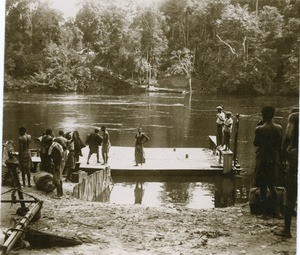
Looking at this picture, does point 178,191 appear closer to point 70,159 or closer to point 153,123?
point 153,123

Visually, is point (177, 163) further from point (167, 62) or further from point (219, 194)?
point (167, 62)

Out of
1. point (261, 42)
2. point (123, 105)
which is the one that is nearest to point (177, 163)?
point (123, 105)

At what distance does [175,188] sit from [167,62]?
222 centimetres

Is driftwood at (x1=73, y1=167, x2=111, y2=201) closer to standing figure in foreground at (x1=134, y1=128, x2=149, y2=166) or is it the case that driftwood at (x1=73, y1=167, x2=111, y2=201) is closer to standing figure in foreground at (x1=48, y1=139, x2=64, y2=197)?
standing figure in foreground at (x1=48, y1=139, x2=64, y2=197)

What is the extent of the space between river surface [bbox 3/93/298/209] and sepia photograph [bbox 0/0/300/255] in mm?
37

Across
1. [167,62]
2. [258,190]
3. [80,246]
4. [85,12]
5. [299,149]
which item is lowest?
[80,246]

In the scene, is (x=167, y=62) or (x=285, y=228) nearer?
(x=285, y=228)

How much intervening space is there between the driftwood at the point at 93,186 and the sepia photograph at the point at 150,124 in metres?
0.04

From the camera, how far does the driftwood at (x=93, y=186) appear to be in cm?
596

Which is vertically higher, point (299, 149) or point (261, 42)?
point (261, 42)

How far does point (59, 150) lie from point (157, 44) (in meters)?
2.08

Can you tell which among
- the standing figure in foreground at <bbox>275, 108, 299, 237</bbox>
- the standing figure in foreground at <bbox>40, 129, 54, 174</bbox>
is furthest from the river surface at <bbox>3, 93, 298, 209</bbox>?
the standing figure in foreground at <bbox>275, 108, 299, 237</bbox>

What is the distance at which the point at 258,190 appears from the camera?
4.54m

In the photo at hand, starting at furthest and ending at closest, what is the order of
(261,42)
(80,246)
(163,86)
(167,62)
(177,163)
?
(177,163) → (163,86) → (167,62) → (261,42) → (80,246)
